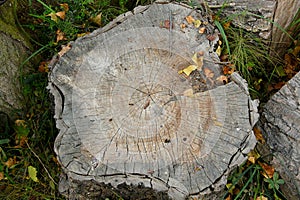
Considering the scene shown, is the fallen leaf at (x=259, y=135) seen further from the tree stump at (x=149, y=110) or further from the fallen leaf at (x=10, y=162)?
the fallen leaf at (x=10, y=162)

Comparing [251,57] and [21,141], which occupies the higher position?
[251,57]

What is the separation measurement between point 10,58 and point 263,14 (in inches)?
71.6

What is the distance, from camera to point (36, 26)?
2.99m

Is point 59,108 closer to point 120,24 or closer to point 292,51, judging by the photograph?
point 120,24

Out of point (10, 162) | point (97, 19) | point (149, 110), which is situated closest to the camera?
point (149, 110)

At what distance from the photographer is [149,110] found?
7.35ft

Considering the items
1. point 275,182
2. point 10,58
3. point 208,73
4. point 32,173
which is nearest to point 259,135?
point 275,182

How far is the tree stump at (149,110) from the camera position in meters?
2.12

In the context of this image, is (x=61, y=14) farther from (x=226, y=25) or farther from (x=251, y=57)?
(x=251, y=57)

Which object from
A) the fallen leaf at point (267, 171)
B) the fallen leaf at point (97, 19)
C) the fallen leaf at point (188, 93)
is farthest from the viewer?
the fallen leaf at point (97, 19)

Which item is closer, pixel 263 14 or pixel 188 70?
pixel 188 70

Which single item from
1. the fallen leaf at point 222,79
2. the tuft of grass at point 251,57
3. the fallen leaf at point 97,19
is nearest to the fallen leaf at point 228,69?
the fallen leaf at point 222,79

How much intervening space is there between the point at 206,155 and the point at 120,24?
39.2 inches

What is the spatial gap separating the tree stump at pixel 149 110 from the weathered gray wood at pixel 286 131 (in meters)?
0.37
